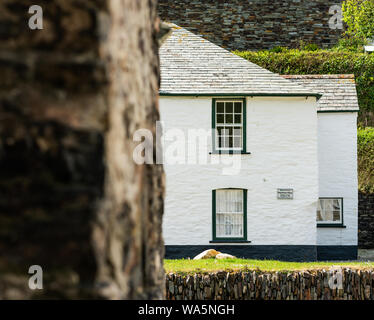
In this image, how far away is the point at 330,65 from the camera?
25.8 meters

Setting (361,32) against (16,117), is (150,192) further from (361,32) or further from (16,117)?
(361,32)

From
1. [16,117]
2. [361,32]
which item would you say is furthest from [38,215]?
[361,32]

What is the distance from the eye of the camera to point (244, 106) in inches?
721

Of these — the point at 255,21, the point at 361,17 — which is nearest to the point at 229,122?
the point at 361,17

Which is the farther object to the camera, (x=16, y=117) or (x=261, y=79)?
(x=261, y=79)

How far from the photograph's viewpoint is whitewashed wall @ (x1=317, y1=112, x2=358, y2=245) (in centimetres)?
2031

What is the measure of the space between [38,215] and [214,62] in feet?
61.9

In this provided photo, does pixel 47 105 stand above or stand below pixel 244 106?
below

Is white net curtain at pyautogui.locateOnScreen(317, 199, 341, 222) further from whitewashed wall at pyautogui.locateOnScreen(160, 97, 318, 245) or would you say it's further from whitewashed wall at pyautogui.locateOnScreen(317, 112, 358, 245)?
whitewashed wall at pyautogui.locateOnScreen(160, 97, 318, 245)

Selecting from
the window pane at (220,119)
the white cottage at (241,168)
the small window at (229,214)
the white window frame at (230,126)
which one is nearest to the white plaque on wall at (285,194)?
the white cottage at (241,168)

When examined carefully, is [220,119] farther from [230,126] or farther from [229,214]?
[229,214]

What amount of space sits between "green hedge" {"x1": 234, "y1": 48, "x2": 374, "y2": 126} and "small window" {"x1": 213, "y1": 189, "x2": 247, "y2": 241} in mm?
8732

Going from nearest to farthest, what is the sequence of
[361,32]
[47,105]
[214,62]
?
[47,105]
[214,62]
[361,32]

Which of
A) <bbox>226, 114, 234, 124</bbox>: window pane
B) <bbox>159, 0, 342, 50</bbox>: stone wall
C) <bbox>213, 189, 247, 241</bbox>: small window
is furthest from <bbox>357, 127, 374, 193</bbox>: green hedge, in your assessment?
<bbox>159, 0, 342, 50</bbox>: stone wall
